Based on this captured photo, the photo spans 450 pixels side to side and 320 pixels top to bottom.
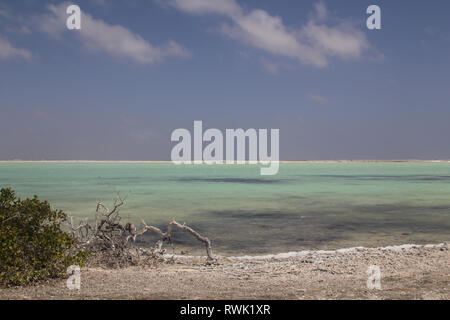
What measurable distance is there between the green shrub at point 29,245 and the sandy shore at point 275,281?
→ 24 cm

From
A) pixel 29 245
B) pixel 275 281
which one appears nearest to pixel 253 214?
pixel 275 281

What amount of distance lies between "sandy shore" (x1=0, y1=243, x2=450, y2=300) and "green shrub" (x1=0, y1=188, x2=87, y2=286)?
0.24m

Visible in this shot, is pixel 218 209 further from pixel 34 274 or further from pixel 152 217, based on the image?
pixel 34 274

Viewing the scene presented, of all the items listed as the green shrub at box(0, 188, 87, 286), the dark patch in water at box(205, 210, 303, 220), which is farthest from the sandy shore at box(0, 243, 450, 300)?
the dark patch in water at box(205, 210, 303, 220)

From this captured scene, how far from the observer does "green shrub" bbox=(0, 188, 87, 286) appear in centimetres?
728

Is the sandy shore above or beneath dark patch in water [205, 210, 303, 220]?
above

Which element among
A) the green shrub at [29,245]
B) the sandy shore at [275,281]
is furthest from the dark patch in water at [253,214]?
the green shrub at [29,245]

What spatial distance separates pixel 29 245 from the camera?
25.8 ft

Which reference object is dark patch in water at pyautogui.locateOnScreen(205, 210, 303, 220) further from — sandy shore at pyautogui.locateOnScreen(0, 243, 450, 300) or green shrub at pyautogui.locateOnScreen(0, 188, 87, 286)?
green shrub at pyautogui.locateOnScreen(0, 188, 87, 286)

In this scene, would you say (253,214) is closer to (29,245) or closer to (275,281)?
(275,281)

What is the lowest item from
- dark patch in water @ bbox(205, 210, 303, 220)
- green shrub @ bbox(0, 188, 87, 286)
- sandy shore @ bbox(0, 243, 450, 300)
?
dark patch in water @ bbox(205, 210, 303, 220)

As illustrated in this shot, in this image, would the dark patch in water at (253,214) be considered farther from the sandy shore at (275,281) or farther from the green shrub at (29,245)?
the green shrub at (29,245)

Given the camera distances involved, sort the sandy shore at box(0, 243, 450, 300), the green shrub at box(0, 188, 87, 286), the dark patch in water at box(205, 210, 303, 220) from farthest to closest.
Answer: the dark patch in water at box(205, 210, 303, 220), the green shrub at box(0, 188, 87, 286), the sandy shore at box(0, 243, 450, 300)
